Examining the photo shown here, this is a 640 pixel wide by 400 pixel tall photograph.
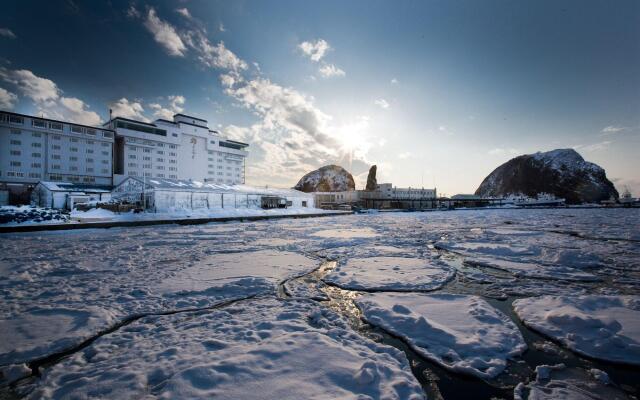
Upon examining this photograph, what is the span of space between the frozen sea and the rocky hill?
142 meters

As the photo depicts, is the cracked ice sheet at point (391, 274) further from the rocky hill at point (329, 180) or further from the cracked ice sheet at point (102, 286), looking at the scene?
the rocky hill at point (329, 180)

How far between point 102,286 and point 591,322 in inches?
322

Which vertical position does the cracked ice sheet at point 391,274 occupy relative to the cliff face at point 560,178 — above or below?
below

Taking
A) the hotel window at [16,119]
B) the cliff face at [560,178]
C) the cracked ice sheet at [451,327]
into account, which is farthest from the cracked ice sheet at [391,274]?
the cliff face at [560,178]

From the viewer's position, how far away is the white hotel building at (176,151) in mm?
50781

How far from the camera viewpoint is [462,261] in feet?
25.4

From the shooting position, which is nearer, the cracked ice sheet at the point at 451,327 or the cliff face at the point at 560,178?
the cracked ice sheet at the point at 451,327

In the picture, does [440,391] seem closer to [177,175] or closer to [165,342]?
[165,342]

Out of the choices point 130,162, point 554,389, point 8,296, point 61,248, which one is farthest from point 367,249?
point 130,162

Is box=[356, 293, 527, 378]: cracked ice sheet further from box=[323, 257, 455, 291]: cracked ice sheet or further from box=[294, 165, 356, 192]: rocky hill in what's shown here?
box=[294, 165, 356, 192]: rocky hill

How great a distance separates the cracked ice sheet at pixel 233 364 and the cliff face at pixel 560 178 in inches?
8014

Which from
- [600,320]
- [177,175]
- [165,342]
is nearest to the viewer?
[165,342]

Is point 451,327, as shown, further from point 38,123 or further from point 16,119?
point 16,119

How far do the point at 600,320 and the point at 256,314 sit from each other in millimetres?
4728
